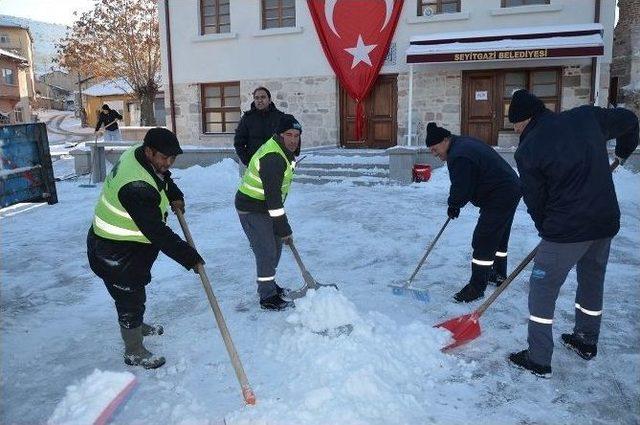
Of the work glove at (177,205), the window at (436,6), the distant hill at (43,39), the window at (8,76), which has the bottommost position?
the work glove at (177,205)

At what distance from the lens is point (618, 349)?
3602 millimetres

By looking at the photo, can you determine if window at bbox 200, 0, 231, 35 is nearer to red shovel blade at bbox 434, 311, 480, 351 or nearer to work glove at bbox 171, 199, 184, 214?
work glove at bbox 171, 199, 184, 214

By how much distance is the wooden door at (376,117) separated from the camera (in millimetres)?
13727

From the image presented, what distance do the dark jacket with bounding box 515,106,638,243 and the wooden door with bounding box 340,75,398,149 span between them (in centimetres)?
1077

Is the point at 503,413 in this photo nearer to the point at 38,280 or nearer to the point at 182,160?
the point at 38,280

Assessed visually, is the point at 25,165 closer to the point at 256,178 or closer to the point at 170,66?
the point at 256,178

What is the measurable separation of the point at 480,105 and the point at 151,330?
11007 millimetres

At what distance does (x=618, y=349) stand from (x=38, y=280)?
5.25m

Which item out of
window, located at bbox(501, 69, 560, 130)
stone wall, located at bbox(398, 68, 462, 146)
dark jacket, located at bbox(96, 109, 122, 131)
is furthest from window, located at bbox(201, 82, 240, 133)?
window, located at bbox(501, 69, 560, 130)

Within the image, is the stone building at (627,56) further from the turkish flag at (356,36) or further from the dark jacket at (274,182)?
the dark jacket at (274,182)

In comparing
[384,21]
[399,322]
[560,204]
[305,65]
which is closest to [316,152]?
[305,65]

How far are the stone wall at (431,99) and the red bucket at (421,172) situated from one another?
269 centimetres

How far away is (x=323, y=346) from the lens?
3498mm

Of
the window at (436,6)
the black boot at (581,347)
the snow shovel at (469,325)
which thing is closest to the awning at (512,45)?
the window at (436,6)
